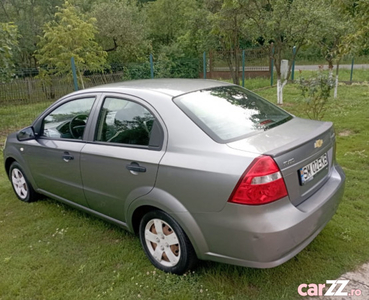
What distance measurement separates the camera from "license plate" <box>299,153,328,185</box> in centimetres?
240

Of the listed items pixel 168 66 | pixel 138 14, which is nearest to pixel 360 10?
pixel 168 66

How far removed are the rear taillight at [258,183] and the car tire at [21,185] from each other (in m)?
3.12

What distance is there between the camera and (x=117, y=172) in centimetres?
285

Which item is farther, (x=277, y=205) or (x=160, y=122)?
(x=160, y=122)

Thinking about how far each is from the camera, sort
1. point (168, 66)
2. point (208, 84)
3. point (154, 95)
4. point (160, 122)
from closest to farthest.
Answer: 1. point (160, 122)
2. point (154, 95)
3. point (208, 84)
4. point (168, 66)

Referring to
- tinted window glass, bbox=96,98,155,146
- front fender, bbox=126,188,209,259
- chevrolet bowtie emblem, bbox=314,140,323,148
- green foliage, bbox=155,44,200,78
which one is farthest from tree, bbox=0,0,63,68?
chevrolet bowtie emblem, bbox=314,140,323,148

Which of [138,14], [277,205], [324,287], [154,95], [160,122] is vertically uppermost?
[138,14]

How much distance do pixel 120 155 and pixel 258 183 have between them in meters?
1.24

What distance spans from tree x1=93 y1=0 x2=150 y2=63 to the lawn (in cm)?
1656

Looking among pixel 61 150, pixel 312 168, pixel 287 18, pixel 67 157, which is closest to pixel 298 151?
pixel 312 168

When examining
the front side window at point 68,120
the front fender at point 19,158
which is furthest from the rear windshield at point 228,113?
the front fender at point 19,158

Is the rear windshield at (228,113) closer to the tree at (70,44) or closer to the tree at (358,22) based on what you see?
A: the tree at (358,22)

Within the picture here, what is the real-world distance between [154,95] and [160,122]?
0.31m

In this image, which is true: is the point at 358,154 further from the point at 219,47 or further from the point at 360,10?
the point at 219,47
